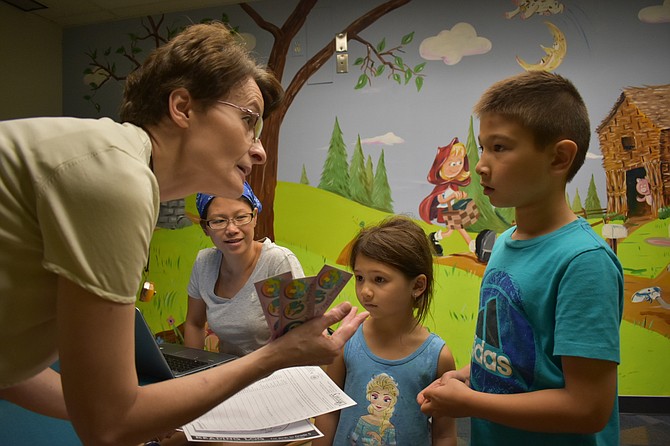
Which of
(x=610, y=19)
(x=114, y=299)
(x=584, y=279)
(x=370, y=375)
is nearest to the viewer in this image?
(x=114, y=299)

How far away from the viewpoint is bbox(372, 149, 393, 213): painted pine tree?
3725 millimetres

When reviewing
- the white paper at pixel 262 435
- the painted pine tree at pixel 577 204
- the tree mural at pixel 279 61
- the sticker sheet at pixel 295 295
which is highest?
the tree mural at pixel 279 61

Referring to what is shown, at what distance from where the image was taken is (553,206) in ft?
3.52

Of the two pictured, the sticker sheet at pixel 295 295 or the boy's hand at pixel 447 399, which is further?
the boy's hand at pixel 447 399

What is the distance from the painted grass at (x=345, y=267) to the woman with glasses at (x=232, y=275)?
5.44 ft

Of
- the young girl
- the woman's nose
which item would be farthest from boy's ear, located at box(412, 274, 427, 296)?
the woman's nose

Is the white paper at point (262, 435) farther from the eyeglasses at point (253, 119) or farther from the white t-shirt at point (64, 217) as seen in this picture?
the eyeglasses at point (253, 119)

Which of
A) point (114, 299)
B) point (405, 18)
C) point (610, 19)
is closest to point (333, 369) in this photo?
point (114, 299)

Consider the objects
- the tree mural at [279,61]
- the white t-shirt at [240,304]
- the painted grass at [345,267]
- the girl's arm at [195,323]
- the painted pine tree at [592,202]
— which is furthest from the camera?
the tree mural at [279,61]

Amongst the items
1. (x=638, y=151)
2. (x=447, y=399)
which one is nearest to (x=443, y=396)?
(x=447, y=399)

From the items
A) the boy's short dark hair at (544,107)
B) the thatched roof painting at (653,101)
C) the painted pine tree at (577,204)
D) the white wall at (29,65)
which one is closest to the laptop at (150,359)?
the boy's short dark hair at (544,107)

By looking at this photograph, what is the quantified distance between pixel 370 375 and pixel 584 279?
705mm

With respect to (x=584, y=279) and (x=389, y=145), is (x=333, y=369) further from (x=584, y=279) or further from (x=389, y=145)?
(x=389, y=145)

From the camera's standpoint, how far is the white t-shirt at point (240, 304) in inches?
74.6
